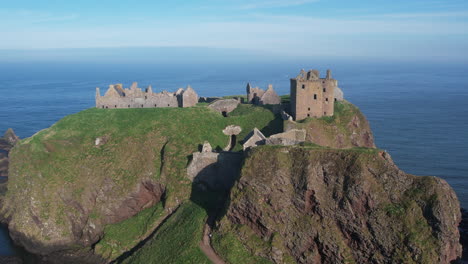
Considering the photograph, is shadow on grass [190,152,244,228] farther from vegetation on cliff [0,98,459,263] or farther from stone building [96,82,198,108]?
stone building [96,82,198,108]

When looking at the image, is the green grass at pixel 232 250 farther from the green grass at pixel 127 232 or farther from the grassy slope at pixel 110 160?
the green grass at pixel 127 232

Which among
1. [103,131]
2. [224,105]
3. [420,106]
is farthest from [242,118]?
[420,106]

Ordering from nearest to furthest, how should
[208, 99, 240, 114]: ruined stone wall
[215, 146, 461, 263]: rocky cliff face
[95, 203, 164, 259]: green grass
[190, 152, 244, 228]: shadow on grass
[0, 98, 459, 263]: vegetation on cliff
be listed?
[215, 146, 461, 263]: rocky cliff face → [0, 98, 459, 263]: vegetation on cliff → [95, 203, 164, 259]: green grass → [190, 152, 244, 228]: shadow on grass → [208, 99, 240, 114]: ruined stone wall

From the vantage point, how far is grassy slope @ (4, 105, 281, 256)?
4362 centimetres

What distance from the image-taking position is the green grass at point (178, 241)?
35.7 metres

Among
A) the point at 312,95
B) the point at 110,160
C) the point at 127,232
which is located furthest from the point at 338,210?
the point at 110,160

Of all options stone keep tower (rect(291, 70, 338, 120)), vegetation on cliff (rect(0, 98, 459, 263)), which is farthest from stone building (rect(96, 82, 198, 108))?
stone keep tower (rect(291, 70, 338, 120))

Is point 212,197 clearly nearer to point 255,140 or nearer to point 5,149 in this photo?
point 255,140

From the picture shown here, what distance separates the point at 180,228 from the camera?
38.8 m

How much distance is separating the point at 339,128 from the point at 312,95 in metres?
5.80

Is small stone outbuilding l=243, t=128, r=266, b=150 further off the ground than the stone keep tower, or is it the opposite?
the stone keep tower

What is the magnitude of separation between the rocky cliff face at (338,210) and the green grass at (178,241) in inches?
115

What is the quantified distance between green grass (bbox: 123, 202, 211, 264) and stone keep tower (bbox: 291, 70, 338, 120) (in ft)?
66.5

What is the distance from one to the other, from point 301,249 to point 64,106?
121m
